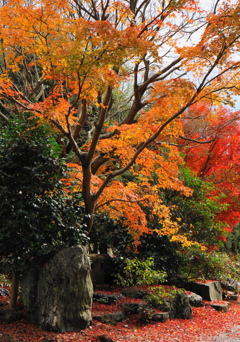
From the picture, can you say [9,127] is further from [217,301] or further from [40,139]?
[217,301]

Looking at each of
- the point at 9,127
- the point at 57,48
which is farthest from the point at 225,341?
the point at 57,48

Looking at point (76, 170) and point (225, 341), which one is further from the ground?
point (76, 170)

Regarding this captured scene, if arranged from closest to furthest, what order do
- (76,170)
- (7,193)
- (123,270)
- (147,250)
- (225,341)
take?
(7,193), (225,341), (76,170), (123,270), (147,250)

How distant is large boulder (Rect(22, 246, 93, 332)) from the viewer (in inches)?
Answer: 222

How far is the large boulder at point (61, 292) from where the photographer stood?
5.63 metres

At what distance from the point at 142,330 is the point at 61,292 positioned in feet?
6.91

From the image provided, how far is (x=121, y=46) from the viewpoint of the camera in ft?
19.8

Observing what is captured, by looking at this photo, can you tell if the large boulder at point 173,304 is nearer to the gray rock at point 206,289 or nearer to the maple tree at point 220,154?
the gray rock at point 206,289

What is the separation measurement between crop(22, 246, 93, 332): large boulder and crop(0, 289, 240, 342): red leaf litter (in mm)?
173

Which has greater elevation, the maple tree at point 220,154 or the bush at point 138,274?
the maple tree at point 220,154

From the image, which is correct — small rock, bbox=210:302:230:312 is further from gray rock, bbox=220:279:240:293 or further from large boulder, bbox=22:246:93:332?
large boulder, bbox=22:246:93:332

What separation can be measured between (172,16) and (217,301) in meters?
8.33

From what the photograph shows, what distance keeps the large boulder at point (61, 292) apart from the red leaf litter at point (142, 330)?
0.17m

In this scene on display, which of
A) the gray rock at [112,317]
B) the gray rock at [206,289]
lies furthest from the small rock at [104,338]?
the gray rock at [206,289]
